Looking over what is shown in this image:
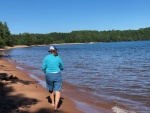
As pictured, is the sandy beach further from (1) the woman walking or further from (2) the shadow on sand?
(1) the woman walking

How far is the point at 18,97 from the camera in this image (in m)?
10.5

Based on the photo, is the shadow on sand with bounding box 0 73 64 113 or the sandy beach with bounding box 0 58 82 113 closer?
the shadow on sand with bounding box 0 73 64 113

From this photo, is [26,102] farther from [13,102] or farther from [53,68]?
[53,68]

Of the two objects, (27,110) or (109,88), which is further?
(109,88)

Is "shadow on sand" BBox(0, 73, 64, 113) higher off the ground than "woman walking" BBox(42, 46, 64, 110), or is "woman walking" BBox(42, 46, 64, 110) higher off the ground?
"woman walking" BBox(42, 46, 64, 110)

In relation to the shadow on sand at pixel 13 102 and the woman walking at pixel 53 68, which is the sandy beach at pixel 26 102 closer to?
the shadow on sand at pixel 13 102

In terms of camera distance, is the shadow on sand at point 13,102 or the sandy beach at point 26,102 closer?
the shadow on sand at point 13,102

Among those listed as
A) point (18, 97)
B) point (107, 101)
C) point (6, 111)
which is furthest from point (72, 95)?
point (6, 111)

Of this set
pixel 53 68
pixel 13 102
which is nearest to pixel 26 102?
pixel 13 102

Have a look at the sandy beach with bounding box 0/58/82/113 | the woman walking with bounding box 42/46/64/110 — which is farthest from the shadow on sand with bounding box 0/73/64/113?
the woman walking with bounding box 42/46/64/110

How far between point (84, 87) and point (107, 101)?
11.8 ft

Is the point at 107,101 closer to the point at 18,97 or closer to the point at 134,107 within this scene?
the point at 134,107

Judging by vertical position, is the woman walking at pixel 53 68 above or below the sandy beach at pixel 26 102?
above

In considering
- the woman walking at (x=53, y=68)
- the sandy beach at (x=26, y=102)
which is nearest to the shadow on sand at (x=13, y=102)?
the sandy beach at (x=26, y=102)
